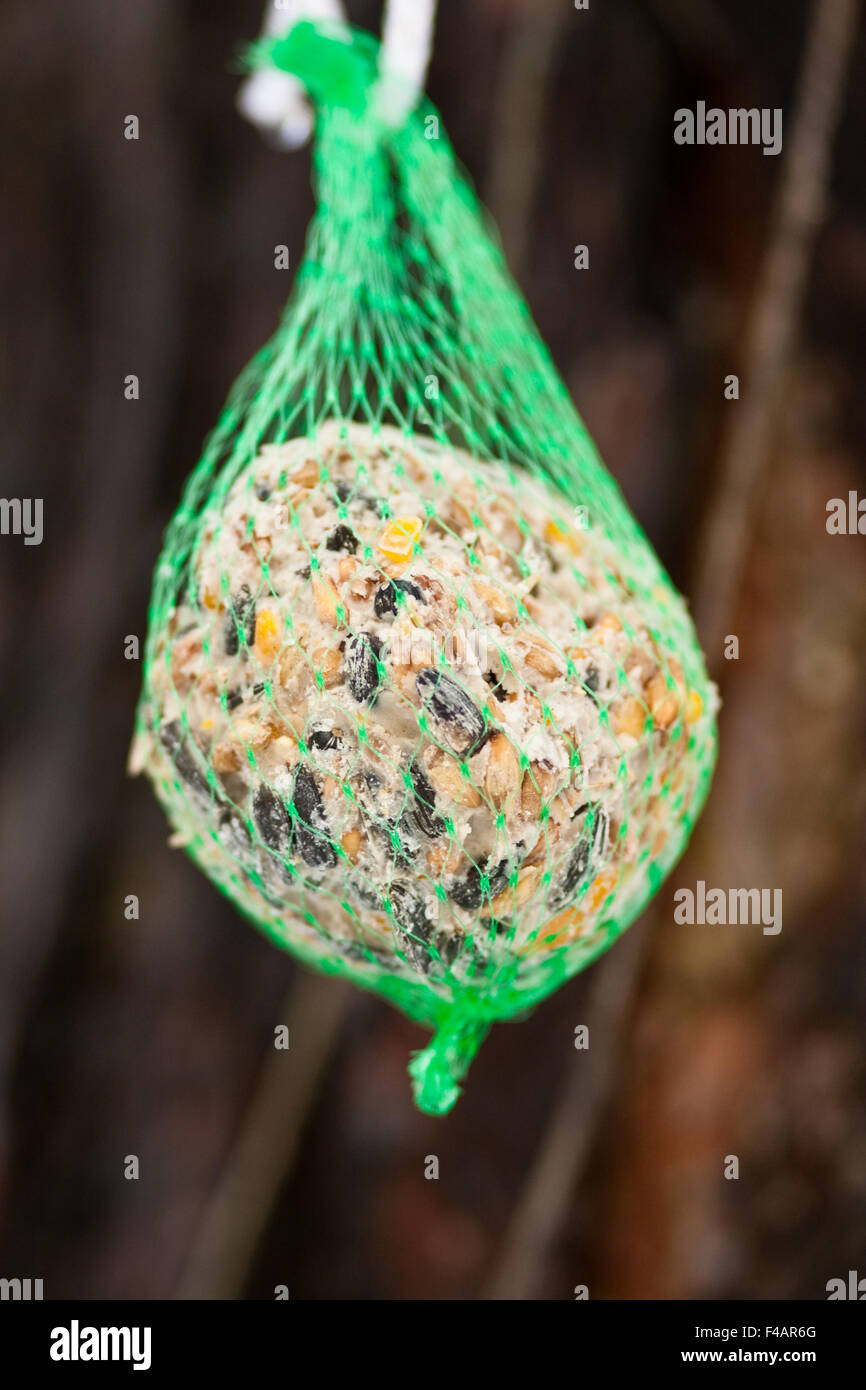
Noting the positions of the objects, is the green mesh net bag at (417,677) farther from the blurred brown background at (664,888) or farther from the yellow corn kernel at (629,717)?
the blurred brown background at (664,888)

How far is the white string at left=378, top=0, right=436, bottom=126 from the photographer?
2.15 feet

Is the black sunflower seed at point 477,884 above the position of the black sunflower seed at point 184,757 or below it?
below

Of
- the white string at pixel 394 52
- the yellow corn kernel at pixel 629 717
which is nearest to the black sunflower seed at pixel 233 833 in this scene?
A: the yellow corn kernel at pixel 629 717

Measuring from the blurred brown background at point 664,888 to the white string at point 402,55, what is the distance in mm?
498

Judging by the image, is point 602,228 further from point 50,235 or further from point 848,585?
point 50,235

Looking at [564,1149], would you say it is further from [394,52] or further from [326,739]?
[394,52]

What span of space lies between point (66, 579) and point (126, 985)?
1.53 feet

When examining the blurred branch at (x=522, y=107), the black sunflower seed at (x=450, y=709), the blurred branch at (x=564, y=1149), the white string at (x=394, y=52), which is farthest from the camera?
the blurred branch at (x=564, y=1149)

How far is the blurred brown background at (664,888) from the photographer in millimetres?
1140

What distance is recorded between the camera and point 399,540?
578 mm

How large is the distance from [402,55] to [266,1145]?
45.3 inches

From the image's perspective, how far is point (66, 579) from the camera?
1.21 m

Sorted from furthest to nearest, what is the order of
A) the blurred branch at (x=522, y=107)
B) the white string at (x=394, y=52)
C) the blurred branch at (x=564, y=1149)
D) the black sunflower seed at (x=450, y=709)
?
the blurred branch at (x=564, y=1149)
the blurred branch at (x=522, y=107)
the white string at (x=394, y=52)
the black sunflower seed at (x=450, y=709)

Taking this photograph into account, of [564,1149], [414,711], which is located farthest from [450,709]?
[564,1149]
